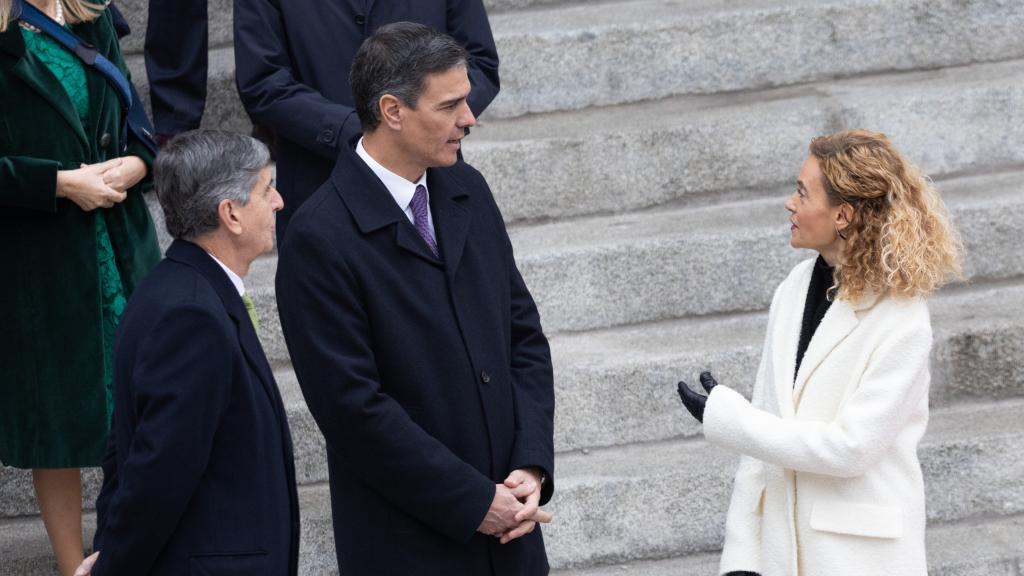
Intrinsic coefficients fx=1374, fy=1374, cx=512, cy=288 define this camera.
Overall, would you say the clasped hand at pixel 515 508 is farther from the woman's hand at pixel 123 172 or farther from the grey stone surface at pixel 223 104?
the grey stone surface at pixel 223 104

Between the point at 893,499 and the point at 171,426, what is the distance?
1.46m

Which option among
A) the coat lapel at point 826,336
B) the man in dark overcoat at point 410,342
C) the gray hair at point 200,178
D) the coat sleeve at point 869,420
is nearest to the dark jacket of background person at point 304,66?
the man in dark overcoat at point 410,342

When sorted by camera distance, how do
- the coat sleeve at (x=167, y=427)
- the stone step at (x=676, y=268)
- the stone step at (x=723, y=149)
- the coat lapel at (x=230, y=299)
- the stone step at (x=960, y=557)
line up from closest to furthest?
the coat sleeve at (x=167, y=427) → the coat lapel at (x=230, y=299) → the stone step at (x=960, y=557) → the stone step at (x=676, y=268) → the stone step at (x=723, y=149)

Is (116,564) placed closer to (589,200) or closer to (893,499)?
(893,499)

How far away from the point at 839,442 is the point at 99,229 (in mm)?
2064

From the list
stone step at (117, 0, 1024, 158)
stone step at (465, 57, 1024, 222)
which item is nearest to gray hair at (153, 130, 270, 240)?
stone step at (465, 57, 1024, 222)

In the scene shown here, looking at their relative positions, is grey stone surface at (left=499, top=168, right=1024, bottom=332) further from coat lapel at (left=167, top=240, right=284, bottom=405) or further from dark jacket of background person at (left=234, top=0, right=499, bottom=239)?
coat lapel at (left=167, top=240, right=284, bottom=405)

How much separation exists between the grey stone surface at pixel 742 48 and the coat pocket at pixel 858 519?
2550 mm

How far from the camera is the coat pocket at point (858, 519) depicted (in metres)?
2.81

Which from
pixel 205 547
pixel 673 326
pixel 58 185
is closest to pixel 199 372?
pixel 205 547

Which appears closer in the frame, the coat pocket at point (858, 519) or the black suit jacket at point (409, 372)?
the black suit jacket at point (409, 372)

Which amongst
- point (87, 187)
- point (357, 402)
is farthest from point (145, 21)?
point (357, 402)

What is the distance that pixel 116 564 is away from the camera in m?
2.51

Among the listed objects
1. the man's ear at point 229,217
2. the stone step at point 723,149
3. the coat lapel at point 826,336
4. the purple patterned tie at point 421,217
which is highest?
the man's ear at point 229,217
